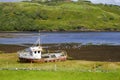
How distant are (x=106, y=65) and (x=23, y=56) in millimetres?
23112

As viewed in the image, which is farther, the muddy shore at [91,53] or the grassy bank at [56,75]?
the muddy shore at [91,53]

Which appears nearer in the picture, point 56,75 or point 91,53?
point 56,75

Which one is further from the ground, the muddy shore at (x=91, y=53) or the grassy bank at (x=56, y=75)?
the grassy bank at (x=56, y=75)

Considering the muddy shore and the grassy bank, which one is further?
the muddy shore

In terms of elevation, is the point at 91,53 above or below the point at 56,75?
below

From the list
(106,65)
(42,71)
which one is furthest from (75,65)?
(42,71)

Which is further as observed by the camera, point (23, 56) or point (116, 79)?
point (23, 56)

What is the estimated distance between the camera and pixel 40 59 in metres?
104

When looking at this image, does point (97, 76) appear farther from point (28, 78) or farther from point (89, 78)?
point (28, 78)

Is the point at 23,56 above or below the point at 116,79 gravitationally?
below

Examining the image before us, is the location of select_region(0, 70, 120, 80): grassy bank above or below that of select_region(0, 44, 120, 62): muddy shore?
above

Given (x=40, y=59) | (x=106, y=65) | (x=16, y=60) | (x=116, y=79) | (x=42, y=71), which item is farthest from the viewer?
(x=16, y=60)

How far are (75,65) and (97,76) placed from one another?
40.0 metres

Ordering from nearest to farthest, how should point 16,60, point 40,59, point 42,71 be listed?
point 42,71, point 40,59, point 16,60
